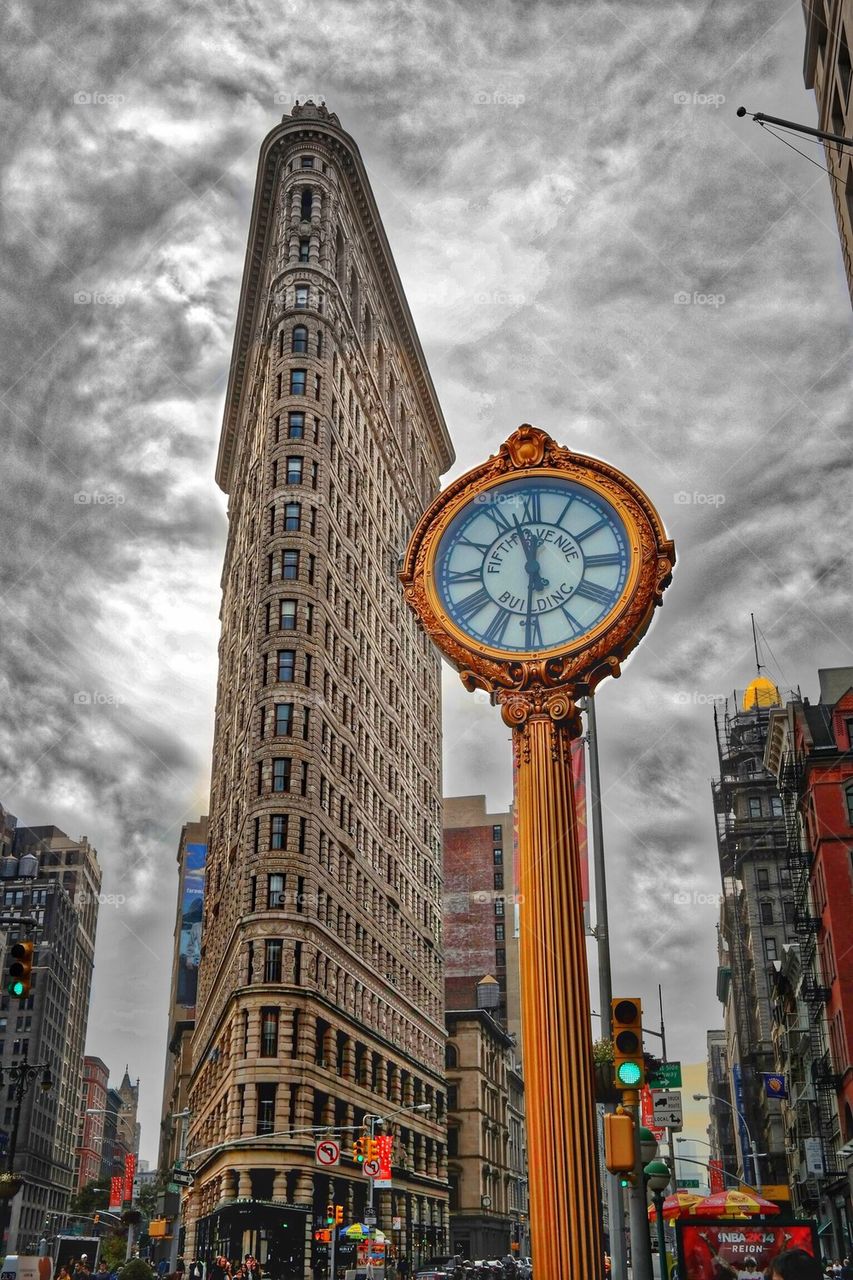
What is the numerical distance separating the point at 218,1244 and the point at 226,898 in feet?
72.6

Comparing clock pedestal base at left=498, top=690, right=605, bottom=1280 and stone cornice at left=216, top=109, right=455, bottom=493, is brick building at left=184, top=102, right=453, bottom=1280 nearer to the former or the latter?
stone cornice at left=216, top=109, right=455, bottom=493

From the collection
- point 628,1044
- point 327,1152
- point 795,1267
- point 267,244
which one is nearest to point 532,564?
point 628,1044

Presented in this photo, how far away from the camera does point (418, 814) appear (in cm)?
9494

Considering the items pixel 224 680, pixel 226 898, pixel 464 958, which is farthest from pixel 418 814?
pixel 464 958

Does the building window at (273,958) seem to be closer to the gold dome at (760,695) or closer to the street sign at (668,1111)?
the street sign at (668,1111)

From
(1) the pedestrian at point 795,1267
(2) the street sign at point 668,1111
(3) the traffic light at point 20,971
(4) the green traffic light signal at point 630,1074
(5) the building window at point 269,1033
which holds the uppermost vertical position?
(5) the building window at point 269,1033

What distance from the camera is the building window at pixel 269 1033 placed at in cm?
5597

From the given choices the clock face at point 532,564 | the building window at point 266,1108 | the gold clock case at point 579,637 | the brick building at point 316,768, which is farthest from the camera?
the brick building at point 316,768

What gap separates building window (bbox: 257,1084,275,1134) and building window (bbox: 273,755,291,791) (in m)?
14.4

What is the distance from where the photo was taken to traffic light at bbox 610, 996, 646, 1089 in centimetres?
949

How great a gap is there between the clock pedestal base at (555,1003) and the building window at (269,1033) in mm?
48189

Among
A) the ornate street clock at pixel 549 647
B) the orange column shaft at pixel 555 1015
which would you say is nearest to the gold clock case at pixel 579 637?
the ornate street clock at pixel 549 647

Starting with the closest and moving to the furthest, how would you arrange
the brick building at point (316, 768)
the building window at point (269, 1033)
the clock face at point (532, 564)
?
the clock face at point (532, 564) < the building window at point (269, 1033) < the brick building at point (316, 768)

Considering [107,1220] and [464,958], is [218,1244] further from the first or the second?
[464,958]
